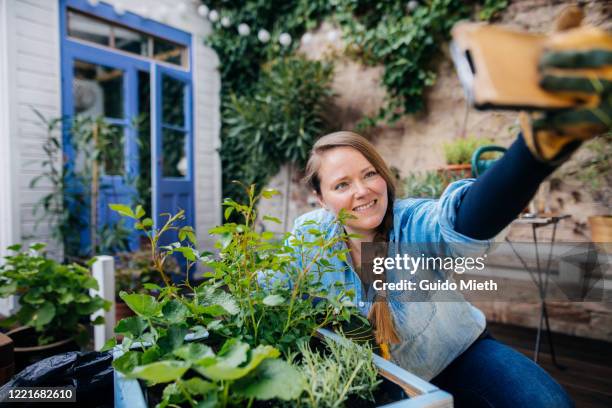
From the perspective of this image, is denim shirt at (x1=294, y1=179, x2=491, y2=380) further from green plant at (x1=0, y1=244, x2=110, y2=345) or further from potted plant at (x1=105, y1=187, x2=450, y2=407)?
green plant at (x1=0, y1=244, x2=110, y2=345)

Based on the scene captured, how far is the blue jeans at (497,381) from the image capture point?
94cm

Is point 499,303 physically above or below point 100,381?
below

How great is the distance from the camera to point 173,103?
5.30 meters

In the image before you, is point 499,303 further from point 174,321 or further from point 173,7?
point 173,7

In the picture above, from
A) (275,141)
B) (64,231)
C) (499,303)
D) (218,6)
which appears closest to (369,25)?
(275,141)

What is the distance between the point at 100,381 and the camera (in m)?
0.87

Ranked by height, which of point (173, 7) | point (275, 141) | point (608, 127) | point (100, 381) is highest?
point (173, 7)

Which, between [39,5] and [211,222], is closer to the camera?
[39,5]

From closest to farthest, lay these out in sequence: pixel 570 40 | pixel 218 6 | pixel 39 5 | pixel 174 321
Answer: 1. pixel 570 40
2. pixel 174 321
3. pixel 39 5
4. pixel 218 6

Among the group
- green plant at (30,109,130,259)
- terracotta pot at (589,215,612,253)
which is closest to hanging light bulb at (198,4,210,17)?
green plant at (30,109,130,259)

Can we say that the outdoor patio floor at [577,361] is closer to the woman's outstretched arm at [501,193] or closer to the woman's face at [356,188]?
the woman's face at [356,188]

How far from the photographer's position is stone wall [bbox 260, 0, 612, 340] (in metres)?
2.87

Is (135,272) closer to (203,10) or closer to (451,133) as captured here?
(451,133)

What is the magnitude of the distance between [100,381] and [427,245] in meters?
0.91
